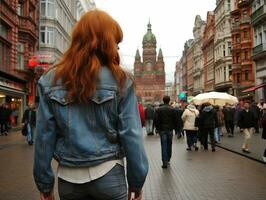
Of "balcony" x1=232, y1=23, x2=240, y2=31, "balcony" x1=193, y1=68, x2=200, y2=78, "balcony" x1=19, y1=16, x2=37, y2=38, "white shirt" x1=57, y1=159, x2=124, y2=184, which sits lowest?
"white shirt" x1=57, y1=159, x2=124, y2=184

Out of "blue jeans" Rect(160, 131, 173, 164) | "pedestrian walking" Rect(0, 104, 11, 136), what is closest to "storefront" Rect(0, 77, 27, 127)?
"pedestrian walking" Rect(0, 104, 11, 136)

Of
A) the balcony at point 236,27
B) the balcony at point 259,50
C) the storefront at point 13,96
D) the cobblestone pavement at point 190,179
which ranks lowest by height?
the cobblestone pavement at point 190,179

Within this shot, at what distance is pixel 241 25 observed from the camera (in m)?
53.6

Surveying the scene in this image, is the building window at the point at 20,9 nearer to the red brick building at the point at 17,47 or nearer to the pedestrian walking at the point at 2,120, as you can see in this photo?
the red brick building at the point at 17,47

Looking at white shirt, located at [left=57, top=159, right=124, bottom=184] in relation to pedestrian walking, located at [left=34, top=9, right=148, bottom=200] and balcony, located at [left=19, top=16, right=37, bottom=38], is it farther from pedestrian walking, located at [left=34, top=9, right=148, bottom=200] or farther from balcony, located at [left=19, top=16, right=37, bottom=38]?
balcony, located at [left=19, top=16, right=37, bottom=38]

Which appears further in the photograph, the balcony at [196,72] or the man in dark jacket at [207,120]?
the balcony at [196,72]

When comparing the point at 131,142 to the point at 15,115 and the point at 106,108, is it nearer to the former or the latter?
the point at 106,108

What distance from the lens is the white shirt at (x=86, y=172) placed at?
268cm

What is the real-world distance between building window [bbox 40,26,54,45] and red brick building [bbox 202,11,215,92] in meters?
35.3

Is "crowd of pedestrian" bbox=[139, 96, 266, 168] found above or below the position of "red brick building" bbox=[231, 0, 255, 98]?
below

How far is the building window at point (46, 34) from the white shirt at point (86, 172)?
47.8 metres

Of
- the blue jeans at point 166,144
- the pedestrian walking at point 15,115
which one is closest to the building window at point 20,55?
the pedestrian walking at point 15,115

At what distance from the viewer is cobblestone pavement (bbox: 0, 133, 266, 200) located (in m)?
8.23

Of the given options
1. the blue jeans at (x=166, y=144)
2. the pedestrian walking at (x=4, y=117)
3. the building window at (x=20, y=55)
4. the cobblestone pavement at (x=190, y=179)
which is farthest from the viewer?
the building window at (x=20, y=55)
